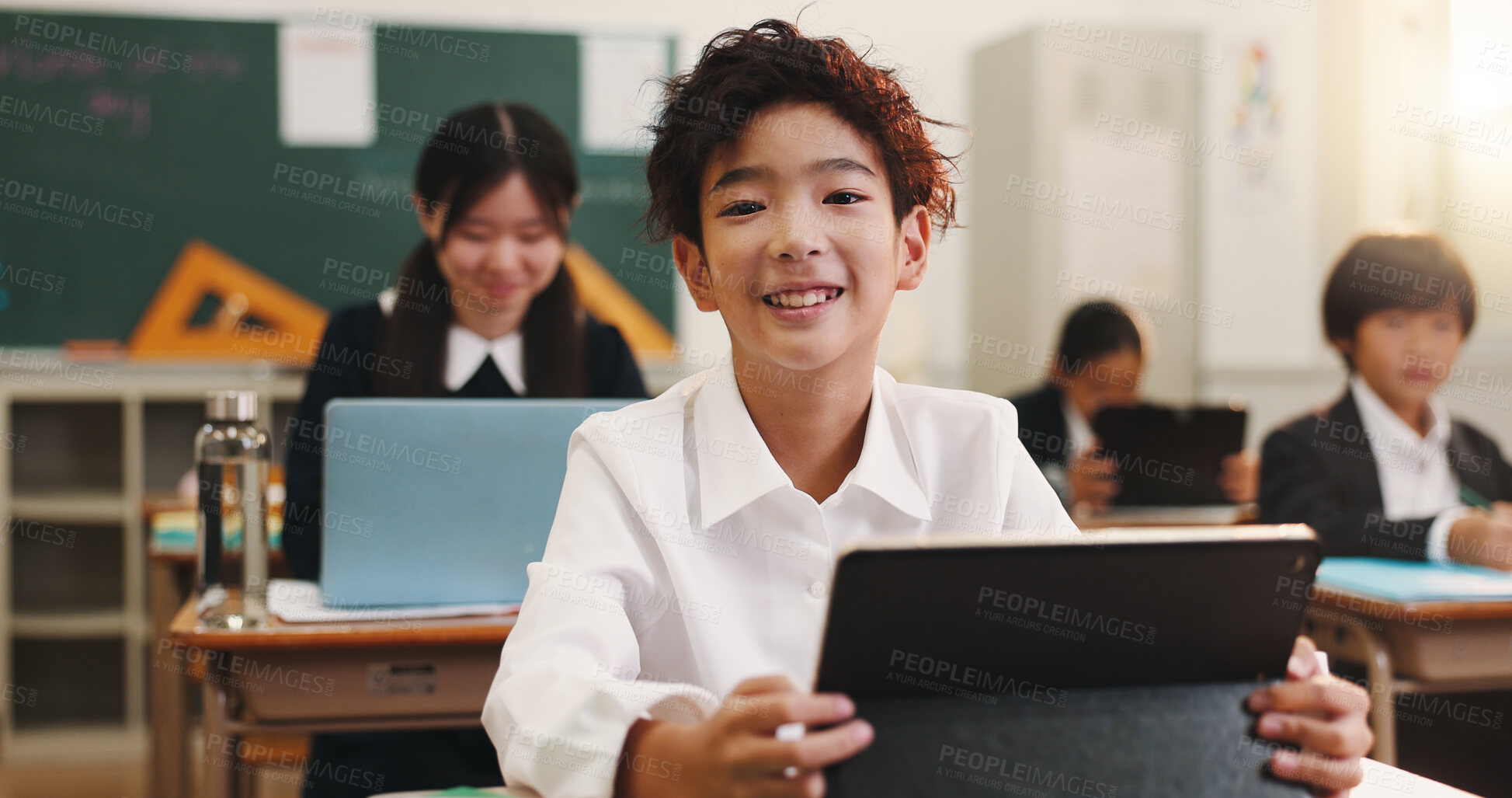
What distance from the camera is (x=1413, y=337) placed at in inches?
84.6

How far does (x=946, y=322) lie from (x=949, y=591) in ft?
13.2

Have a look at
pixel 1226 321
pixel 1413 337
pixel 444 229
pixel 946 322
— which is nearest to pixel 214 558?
pixel 444 229

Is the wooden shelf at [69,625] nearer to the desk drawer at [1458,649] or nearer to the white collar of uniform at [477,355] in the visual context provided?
the white collar of uniform at [477,355]

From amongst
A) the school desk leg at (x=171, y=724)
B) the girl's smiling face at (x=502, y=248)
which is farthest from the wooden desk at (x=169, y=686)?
the girl's smiling face at (x=502, y=248)

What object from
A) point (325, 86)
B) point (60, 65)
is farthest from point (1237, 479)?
point (60, 65)

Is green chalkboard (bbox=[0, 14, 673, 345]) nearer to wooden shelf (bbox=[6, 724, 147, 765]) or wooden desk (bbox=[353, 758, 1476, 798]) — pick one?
wooden shelf (bbox=[6, 724, 147, 765])

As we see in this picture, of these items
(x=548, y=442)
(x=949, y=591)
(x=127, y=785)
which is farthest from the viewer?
(x=127, y=785)

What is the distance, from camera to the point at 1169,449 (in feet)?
8.73

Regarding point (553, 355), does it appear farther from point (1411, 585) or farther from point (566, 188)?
point (1411, 585)

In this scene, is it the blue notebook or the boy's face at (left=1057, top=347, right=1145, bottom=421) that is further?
the boy's face at (left=1057, top=347, right=1145, bottom=421)

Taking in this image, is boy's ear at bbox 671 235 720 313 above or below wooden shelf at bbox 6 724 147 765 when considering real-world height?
above

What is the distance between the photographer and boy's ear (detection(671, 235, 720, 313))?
3.29ft

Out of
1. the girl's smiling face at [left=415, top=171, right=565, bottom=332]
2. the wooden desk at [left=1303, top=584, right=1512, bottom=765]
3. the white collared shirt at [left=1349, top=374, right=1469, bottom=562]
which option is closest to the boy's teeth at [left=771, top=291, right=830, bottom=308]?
the girl's smiling face at [left=415, top=171, right=565, bottom=332]

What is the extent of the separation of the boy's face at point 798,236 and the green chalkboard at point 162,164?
10.4ft
